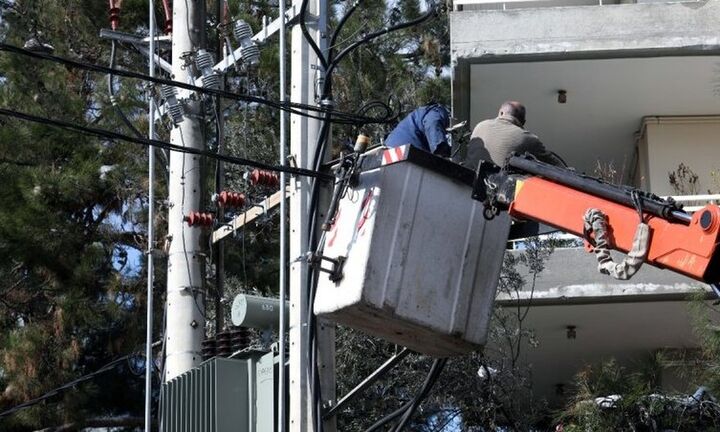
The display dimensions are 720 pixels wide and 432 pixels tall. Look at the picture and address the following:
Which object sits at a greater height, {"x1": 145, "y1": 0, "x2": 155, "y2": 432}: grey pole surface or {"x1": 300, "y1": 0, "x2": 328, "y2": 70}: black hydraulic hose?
{"x1": 300, "y1": 0, "x2": 328, "y2": 70}: black hydraulic hose

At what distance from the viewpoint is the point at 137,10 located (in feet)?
72.5

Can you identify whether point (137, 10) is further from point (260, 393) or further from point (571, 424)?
point (260, 393)

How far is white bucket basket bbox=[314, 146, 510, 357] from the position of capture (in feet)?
30.7

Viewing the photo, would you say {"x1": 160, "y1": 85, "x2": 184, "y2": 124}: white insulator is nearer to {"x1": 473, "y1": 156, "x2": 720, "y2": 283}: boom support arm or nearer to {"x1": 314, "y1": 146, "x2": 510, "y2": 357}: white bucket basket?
{"x1": 314, "y1": 146, "x2": 510, "y2": 357}: white bucket basket

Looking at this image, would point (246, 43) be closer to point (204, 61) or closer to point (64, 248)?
point (204, 61)

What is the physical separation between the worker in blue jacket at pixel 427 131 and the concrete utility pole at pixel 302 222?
64cm

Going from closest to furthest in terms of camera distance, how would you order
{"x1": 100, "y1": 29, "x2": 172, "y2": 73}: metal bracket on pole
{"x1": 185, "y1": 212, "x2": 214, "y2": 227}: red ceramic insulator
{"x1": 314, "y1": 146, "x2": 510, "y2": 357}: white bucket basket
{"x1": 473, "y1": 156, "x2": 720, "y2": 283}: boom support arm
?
{"x1": 473, "y1": 156, "x2": 720, "y2": 283}: boom support arm → {"x1": 314, "y1": 146, "x2": 510, "y2": 357}: white bucket basket → {"x1": 185, "y1": 212, "x2": 214, "y2": 227}: red ceramic insulator → {"x1": 100, "y1": 29, "x2": 172, "y2": 73}: metal bracket on pole

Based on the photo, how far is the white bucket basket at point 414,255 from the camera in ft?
30.7

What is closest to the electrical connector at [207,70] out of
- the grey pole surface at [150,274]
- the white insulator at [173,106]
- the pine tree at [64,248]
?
the white insulator at [173,106]

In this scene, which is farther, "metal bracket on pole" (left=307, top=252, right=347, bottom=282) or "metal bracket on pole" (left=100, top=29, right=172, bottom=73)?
"metal bracket on pole" (left=100, top=29, right=172, bottom=73)

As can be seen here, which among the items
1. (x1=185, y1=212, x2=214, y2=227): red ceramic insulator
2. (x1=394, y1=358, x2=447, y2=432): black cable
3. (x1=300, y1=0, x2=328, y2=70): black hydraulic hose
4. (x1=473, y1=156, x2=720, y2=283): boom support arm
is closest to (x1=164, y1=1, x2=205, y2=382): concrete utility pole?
(x1=185, y1=212, x2=214, y2=227): red ceramic insulator

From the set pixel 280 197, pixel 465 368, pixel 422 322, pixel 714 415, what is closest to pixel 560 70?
pixel 465 368

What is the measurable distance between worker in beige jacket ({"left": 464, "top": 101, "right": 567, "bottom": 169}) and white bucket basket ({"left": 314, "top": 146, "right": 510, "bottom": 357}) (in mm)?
627

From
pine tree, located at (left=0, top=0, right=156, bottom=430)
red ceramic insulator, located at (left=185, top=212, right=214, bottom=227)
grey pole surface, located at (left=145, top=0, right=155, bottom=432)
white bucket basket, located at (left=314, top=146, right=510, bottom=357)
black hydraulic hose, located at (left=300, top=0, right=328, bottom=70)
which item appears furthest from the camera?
pine tree, located at (left=0, top=0, right=156, bottom=430)
